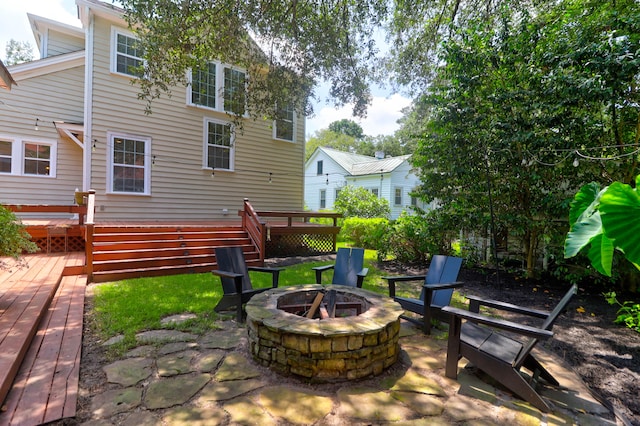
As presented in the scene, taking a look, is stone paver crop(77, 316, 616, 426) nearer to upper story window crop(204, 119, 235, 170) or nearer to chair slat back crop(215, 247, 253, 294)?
chair slat back crop(215, 247, 253, 294)

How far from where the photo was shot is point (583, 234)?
248cm

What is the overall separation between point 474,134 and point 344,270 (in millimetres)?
4244

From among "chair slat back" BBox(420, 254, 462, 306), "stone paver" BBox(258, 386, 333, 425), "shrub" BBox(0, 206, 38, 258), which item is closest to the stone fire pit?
"stone paver" BBox(258, 386, 333, 425)

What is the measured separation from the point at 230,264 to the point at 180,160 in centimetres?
619

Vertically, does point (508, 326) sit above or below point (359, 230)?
below

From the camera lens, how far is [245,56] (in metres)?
7.82

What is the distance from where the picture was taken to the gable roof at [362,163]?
19.4 meters

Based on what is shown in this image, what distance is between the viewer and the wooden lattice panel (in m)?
9.52

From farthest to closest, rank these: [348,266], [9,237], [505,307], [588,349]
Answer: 1. [348,266]
2. [9,237]
3. [588,349]
4. [505,307]

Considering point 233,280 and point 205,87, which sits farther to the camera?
point 205,87

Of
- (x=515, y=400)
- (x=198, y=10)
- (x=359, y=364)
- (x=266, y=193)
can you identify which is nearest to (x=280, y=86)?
(x=198, y=10)

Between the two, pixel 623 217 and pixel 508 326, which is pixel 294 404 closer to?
pixel 508 326

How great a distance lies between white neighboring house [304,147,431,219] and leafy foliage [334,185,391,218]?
1.75 metres

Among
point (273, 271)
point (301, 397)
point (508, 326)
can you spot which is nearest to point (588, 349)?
point (508, 326)
